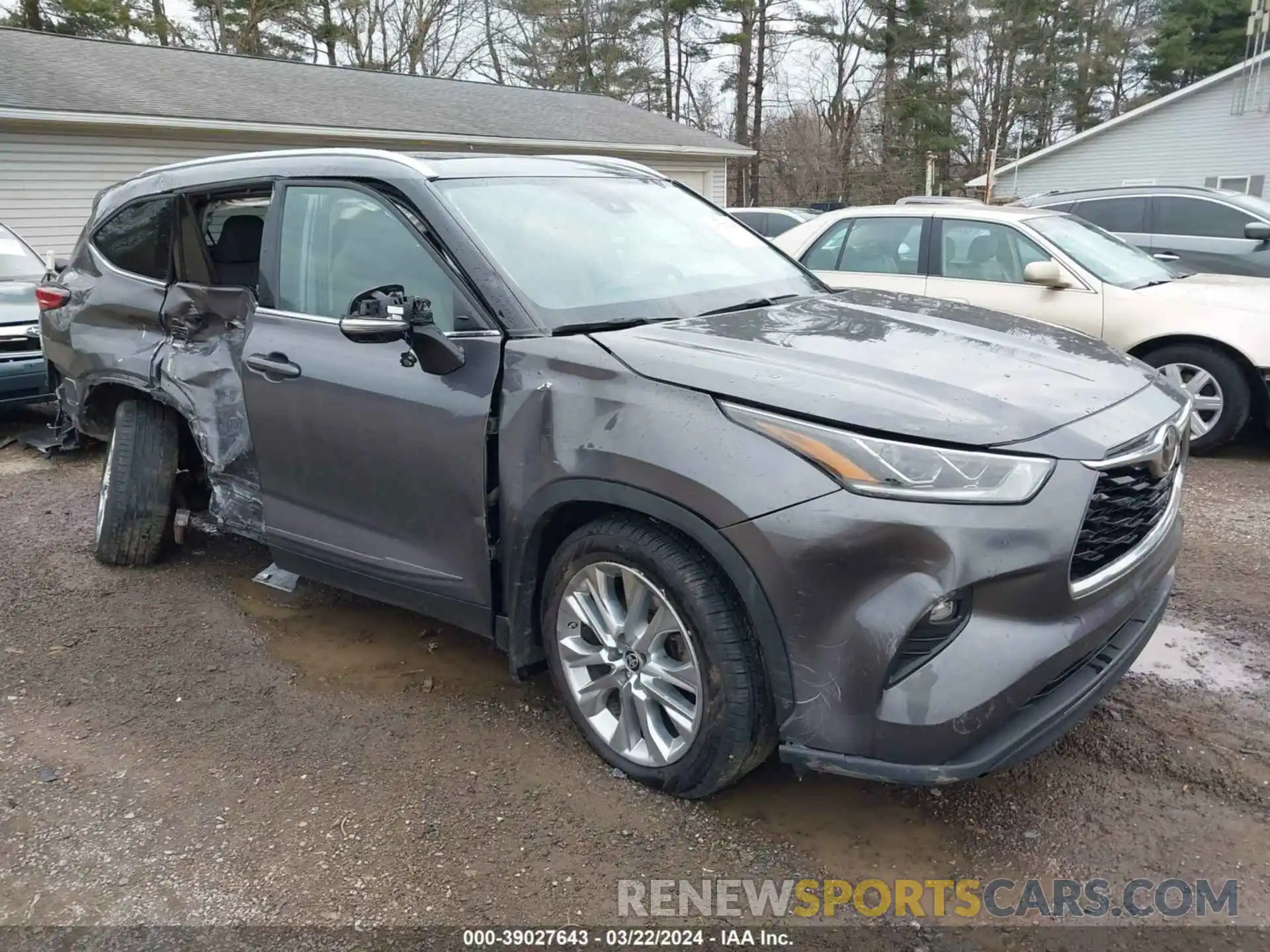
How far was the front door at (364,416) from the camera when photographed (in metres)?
2.97

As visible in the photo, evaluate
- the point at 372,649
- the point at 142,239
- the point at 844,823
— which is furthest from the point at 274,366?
the point at 844,823

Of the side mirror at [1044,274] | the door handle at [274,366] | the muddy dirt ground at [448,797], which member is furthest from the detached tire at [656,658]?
the side mirror at [1044,274]

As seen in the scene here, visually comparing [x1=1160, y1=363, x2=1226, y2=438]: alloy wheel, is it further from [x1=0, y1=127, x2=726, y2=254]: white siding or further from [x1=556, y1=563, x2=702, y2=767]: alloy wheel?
[x1=0, y1=127, x2=726, y2=254]: white siding

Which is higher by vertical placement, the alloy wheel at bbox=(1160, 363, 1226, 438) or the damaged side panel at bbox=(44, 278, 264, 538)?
the damaged side panel at bbox=(44, 278, 264, 538)

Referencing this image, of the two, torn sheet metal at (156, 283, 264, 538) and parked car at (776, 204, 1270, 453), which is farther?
parked car at (776, 204, 1270, 453)

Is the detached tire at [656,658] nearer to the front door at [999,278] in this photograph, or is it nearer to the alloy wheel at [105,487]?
the alloy wheel at [105,487]

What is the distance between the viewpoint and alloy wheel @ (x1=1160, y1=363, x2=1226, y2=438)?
6.03 meters

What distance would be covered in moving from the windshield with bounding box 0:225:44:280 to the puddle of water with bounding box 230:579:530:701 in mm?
5444

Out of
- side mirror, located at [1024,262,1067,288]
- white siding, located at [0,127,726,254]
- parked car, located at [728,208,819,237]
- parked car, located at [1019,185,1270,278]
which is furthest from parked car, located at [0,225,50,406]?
parked car, located at [728,208,819,237]

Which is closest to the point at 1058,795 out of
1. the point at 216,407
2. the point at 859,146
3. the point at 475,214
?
the point at 475,214

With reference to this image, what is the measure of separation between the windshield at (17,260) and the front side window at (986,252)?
24.6 feet

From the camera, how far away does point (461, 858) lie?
2.59 meters

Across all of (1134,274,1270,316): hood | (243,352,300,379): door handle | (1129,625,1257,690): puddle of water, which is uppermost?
(1134,274,1270,316): hood

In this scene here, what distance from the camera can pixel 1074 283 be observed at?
21.1ft
